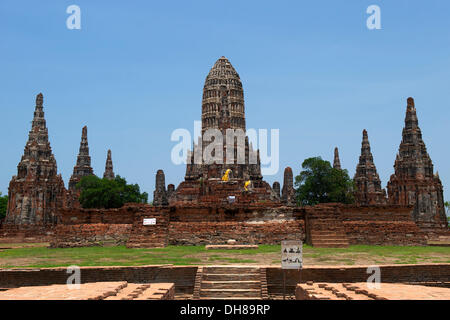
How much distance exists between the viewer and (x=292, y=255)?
11109mm

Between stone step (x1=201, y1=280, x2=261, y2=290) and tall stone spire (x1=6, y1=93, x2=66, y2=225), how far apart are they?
120 ft

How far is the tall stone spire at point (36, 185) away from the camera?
146 feet

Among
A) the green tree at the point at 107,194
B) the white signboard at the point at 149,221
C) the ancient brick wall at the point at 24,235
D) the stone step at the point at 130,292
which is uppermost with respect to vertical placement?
the green tree at the point at 107,194

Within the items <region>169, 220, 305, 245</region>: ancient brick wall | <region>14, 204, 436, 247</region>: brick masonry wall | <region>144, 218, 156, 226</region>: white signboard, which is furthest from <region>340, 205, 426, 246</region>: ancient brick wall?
<region>144, 218, 156, 226</region>: white signboard

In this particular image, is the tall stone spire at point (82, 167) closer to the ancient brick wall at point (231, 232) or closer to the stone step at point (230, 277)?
the ancient brick wall at point (231, 232)

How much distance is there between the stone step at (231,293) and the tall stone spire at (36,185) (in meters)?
36.8

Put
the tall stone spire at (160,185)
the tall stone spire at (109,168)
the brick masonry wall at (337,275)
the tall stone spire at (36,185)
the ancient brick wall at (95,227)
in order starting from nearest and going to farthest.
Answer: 1. the brick masonry wall at (337,275)
2. the ancient brick wall at (95,227)
3. the tall stone spire at (36,185)
4. the tall stone spire at (160,185)
5. the tall stone spire at (109,168)

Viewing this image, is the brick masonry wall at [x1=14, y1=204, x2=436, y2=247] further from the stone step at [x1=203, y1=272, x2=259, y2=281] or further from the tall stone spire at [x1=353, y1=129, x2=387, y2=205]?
the tall stone spire at [x1=353, y1=129, x2=387, y2=205]

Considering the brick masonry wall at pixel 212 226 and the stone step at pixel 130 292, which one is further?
the brick masonry wall at pixel 212 226

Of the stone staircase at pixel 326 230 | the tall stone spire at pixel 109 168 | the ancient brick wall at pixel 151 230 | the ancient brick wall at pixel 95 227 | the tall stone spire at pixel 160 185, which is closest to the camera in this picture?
the stone staircase at pixel 326 230

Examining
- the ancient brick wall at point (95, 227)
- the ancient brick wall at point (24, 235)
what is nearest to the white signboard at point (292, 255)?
the ancient brick wall at point (95, 227)

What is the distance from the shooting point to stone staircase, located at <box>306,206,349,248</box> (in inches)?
770
